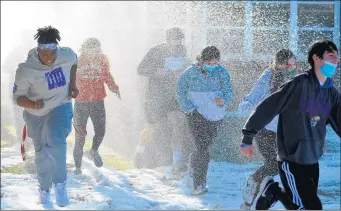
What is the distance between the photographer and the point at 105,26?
1382 centimetres

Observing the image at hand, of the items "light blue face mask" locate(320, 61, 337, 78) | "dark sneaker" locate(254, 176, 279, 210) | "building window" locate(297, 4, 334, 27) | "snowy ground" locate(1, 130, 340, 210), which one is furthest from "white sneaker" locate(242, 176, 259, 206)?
"building window" locate(297, 4, 334, 27)

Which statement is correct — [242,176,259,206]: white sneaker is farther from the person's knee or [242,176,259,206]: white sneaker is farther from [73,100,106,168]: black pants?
the person's knee

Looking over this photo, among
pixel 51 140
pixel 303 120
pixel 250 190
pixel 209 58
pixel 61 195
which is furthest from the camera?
pixel 209 58

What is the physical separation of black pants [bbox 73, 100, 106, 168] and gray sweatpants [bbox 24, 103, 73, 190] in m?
1.96

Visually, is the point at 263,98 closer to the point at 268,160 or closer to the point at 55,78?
the point at 268,160

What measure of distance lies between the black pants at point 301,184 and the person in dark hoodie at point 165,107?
13.4 feet

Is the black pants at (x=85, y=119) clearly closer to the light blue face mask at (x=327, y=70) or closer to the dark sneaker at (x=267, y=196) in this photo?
the dark sneaker at (x=267, y=196)

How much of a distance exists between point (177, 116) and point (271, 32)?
252 cm

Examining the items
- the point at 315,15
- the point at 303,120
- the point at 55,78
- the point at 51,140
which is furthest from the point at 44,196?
the point at 315,15

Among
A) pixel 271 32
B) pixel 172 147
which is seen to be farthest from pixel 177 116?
pixel 271 32

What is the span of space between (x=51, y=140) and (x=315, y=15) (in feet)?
21.7

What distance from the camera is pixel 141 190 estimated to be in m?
8.02

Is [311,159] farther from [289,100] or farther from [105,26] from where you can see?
[105,26]

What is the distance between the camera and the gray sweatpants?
6.15 m
